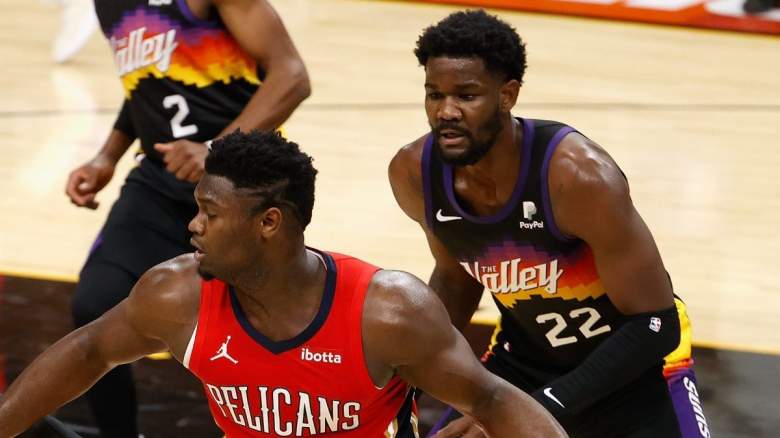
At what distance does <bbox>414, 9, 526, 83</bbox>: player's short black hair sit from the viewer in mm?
3527

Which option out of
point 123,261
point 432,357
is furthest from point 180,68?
point 432,357

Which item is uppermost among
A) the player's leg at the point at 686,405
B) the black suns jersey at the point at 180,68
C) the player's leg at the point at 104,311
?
the black suns jersey at the point at 180,68

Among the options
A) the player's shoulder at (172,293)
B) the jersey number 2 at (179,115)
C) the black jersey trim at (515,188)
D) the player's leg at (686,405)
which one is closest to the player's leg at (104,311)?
the jersey number 2 at (179,115)

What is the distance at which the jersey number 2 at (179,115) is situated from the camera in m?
4.74

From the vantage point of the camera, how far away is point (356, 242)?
6.80 meters

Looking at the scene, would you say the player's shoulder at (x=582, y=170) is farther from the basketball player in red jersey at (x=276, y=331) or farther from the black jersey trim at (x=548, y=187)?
the basketball player in red jersey at (x=276, y=331)

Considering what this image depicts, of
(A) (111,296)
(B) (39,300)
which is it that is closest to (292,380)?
(A) (111,296)

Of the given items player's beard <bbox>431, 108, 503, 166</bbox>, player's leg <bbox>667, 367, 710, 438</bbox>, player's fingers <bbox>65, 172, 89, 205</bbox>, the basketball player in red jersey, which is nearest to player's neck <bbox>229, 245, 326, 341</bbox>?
the basketball player in red jersey

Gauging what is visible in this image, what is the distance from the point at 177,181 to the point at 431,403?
129 cm

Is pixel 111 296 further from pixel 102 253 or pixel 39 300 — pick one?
pixel 39 300

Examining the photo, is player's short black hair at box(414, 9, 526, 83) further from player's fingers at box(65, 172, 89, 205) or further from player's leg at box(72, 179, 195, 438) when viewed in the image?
player's fingers at box(65, 172, 89, 205)

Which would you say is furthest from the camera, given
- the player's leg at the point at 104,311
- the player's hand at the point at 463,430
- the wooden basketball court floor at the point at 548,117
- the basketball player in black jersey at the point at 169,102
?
the wooden basketball court floor at the point at 548,117

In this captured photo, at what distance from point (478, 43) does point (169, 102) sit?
1.53 metres

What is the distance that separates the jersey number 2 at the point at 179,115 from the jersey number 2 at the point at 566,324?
56.3 inches
